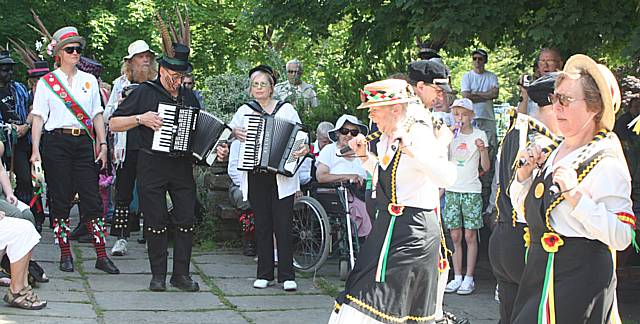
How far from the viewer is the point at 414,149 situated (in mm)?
4965

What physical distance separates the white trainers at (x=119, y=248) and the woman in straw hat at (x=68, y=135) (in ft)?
2.90

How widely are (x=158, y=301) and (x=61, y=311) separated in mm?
826

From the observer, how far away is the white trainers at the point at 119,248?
916cm

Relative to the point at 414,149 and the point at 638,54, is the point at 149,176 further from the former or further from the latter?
the point at 638,54

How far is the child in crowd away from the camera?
26.7 feet

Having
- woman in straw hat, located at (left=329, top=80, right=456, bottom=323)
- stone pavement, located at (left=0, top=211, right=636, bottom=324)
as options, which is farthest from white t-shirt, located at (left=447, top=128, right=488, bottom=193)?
woman in straw hat, located at (left=329, top=80, right=456, bottom=323)

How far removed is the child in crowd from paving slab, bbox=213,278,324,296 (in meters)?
1.22

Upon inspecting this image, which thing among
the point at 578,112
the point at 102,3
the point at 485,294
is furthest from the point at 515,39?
the point at 102,3

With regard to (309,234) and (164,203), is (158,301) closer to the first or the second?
(164,203)

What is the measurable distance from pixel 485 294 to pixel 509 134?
2911mm

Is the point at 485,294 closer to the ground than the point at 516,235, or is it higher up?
closer to the ground

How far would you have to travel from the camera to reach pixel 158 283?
25.4 feet

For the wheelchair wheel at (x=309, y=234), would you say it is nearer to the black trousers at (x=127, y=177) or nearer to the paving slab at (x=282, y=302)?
the paving slab at (x=282, y=302)

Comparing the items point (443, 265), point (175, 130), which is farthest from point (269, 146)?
point (443, 265)
